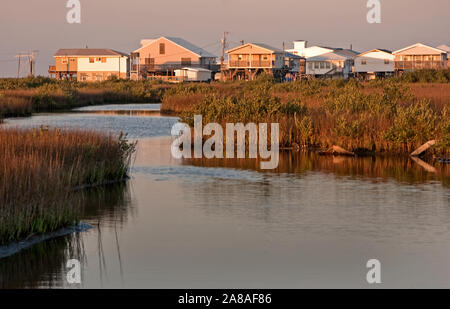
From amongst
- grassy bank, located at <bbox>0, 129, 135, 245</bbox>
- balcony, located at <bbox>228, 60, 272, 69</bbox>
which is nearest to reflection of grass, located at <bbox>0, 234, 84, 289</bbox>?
grassy bank, located at <bbox>0, 129, 135, 245</bbox>

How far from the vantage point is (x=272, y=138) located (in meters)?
29.3

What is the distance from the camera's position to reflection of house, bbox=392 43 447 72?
334ft

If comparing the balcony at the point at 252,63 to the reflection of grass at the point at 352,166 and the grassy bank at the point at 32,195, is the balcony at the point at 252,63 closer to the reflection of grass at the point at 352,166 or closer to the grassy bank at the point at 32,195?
the reflection of grass at the point at 352,166

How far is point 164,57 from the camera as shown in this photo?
107m

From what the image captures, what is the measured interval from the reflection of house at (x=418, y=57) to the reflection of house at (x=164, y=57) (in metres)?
27.9

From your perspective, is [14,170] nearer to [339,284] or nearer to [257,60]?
[339,284]

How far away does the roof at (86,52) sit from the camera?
11069 cm

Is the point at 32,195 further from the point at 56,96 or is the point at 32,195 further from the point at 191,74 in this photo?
the point at 191,74

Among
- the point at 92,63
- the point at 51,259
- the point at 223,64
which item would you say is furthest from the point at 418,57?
the point at 51,259

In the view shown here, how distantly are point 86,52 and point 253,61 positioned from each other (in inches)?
1071

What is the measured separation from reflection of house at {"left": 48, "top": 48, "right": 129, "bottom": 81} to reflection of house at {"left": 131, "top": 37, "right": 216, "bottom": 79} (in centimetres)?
351

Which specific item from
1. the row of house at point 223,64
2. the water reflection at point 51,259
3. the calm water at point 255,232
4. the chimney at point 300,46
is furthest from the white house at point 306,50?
the water reflection at point 51,259
